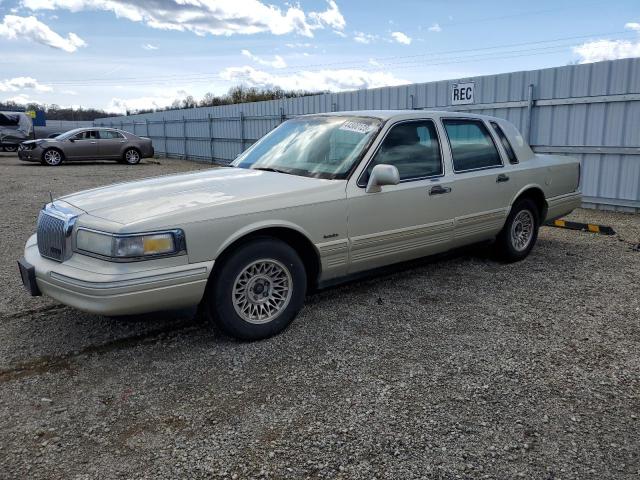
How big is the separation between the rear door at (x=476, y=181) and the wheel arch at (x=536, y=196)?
7.4 inches

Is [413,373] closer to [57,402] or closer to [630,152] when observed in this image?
[57,402]

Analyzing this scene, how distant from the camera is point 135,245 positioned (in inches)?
130

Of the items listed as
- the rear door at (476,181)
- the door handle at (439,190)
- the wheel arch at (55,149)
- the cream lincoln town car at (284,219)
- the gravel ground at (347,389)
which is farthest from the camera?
the wheel arch at (55,149)

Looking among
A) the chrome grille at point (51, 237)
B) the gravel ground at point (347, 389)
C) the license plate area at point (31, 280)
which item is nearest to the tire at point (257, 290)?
the gravel ground at point (347, 389)

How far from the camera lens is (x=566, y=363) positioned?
3.55m

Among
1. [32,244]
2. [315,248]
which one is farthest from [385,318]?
[32,244]

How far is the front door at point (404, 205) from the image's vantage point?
4305 mm

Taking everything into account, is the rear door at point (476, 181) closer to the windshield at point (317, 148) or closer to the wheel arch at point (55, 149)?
the windshield at point (317, 148)

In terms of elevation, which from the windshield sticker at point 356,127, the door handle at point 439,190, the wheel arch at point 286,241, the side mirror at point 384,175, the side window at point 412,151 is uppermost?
the windshield sticker at point 356,127

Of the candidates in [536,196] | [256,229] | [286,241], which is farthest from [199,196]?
[536,196]

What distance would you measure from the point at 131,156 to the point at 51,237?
19609mm

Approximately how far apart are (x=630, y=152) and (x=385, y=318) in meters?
7.02

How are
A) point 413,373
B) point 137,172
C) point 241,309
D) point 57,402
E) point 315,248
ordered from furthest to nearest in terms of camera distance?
1. point 137,172
2. point 315,248
3. point 241,309
4. point 413,373
5. point 57,402

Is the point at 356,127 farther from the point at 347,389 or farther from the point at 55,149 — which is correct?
the point at 55,149
